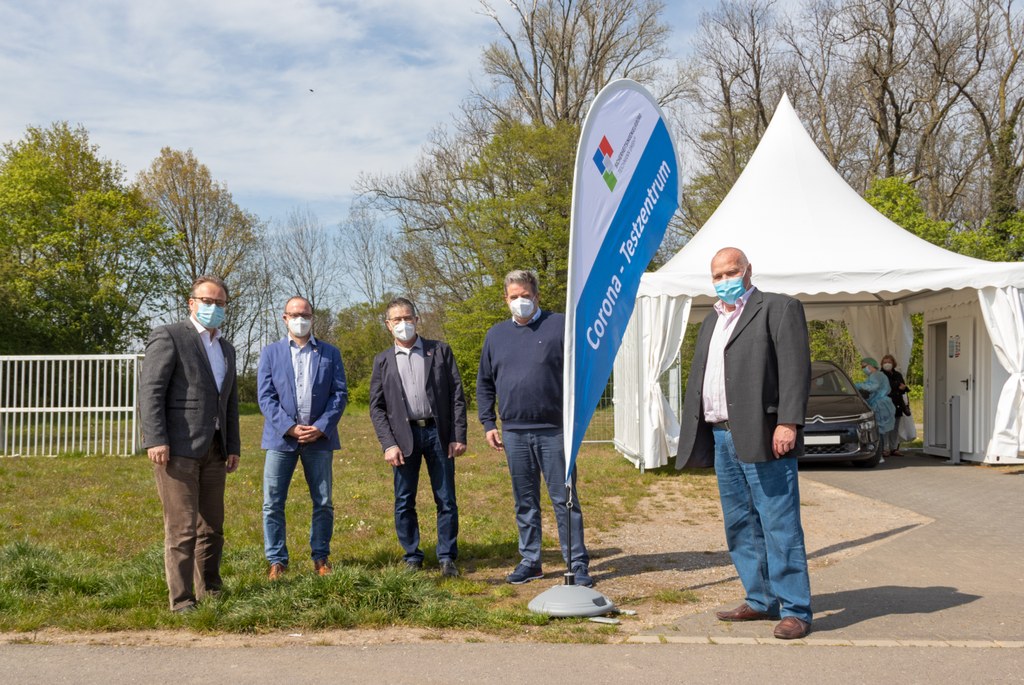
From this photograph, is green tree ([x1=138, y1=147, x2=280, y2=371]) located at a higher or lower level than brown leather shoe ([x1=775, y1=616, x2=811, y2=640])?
higher

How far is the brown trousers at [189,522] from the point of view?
19.1ft

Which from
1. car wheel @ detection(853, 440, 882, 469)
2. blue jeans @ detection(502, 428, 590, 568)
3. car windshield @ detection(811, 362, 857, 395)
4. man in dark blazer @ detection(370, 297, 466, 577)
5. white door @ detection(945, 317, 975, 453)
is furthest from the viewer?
car windshield @ detection(811, 362, 857, 395)

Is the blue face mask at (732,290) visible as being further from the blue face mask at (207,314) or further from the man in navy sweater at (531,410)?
the blue face mask at (207,314)

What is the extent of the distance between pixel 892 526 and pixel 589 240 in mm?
5217

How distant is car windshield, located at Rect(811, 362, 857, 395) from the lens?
51.5 ft

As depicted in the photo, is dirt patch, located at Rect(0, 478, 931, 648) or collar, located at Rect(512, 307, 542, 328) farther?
collar, located at Rect(512, 307, 542, 328)

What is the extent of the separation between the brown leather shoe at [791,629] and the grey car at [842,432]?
9.34 meters

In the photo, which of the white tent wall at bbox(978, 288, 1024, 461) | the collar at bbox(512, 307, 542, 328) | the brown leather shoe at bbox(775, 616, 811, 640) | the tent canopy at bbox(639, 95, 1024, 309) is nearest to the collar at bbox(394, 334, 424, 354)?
the collar at bbox(512, 307, 542, 328)

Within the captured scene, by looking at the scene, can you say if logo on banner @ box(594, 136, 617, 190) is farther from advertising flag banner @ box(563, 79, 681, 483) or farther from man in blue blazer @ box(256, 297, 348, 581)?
man in blue blazer @ box(256, 297, 348, 581)

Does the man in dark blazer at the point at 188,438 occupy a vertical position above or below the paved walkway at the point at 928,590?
above

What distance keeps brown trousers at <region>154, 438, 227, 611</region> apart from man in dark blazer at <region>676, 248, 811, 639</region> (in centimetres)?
280

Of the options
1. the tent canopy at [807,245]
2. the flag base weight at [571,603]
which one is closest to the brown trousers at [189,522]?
the flag base weight at [571,603]

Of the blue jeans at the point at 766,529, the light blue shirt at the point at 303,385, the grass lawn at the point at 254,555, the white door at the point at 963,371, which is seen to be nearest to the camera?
the blue jeans at the point at 766,529

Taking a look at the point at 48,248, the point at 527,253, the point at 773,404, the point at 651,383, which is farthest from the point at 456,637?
the point at 48,248
